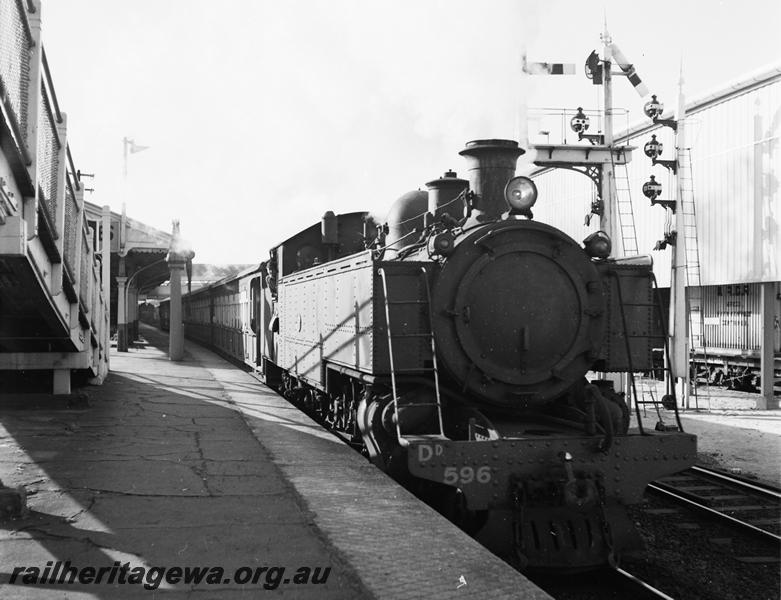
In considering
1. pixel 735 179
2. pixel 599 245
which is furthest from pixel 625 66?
pixel 599 245

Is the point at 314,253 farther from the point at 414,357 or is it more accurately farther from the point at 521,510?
the point at 521,510

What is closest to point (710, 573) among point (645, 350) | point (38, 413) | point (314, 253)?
point (645, 350)

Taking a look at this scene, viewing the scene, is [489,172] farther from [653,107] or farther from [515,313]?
[653,107]

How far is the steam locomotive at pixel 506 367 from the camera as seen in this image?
5.52 m

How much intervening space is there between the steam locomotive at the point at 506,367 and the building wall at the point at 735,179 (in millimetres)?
10701

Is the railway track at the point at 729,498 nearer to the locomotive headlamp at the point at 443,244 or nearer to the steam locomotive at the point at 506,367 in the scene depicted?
the steam locomotive at the point at 506,367

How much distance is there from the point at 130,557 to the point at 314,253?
7.53 metres

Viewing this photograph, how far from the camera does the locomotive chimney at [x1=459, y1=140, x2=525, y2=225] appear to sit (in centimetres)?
679

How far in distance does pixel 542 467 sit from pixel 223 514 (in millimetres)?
2424

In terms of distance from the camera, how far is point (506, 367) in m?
6.40

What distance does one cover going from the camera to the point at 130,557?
4387mm

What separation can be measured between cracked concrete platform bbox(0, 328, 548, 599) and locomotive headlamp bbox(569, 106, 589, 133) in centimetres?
925

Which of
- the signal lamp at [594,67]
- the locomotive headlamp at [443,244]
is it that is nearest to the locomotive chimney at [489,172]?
the locomotive headlamp at [443,244]

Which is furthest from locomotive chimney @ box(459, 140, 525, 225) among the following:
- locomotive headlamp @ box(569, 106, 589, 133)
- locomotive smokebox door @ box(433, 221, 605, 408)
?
locomotive headlamp @ box(569, 106, 589, 133)
